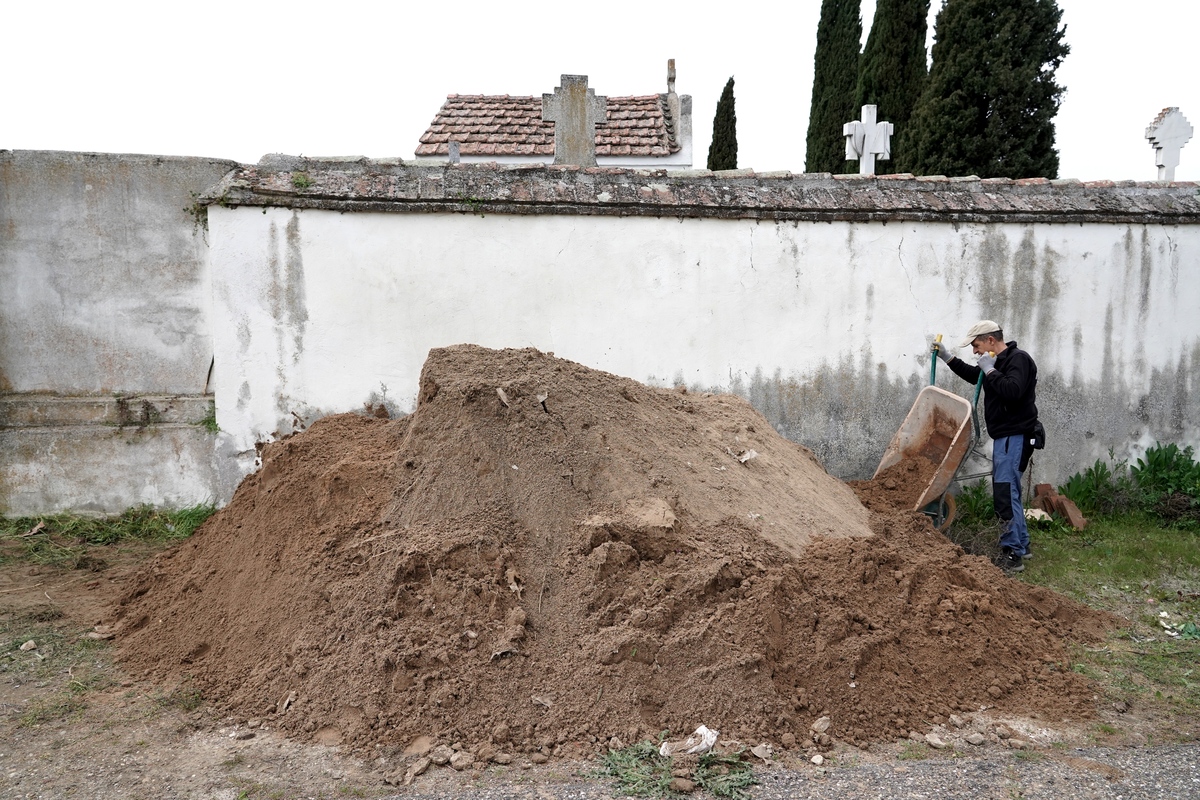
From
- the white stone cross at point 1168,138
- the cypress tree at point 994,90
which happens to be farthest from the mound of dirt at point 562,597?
the cypress tree at point 994,90

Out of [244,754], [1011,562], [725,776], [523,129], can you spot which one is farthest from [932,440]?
[523,129]

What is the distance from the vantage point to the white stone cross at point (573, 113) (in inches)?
304

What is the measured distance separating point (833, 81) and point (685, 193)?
13418mm

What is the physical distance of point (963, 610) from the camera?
4.37 metres

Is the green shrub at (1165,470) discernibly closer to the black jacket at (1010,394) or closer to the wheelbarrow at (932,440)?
the black jacket at (1010,394)

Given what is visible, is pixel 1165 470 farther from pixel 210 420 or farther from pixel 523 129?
pixel 523 129

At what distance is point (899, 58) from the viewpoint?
15.2 meters

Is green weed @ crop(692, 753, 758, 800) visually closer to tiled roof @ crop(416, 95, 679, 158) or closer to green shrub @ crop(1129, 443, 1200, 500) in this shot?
green shrub @ crop(1129, 443, 1200, 500)

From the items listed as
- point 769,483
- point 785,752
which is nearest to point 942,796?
point 785,752

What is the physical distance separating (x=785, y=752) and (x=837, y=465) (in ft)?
12.2

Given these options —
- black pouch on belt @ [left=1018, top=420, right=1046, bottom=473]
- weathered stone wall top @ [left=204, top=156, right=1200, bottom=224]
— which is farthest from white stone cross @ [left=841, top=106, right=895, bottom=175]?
black pouch on belt @ [left=1018, top=420, right=1046, bottom=473]

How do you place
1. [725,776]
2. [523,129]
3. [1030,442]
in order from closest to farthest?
[725,776]
[1030,442]
[523,129]

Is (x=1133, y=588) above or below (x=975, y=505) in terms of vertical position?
below

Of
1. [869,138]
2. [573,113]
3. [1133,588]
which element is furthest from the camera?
[869,138]
